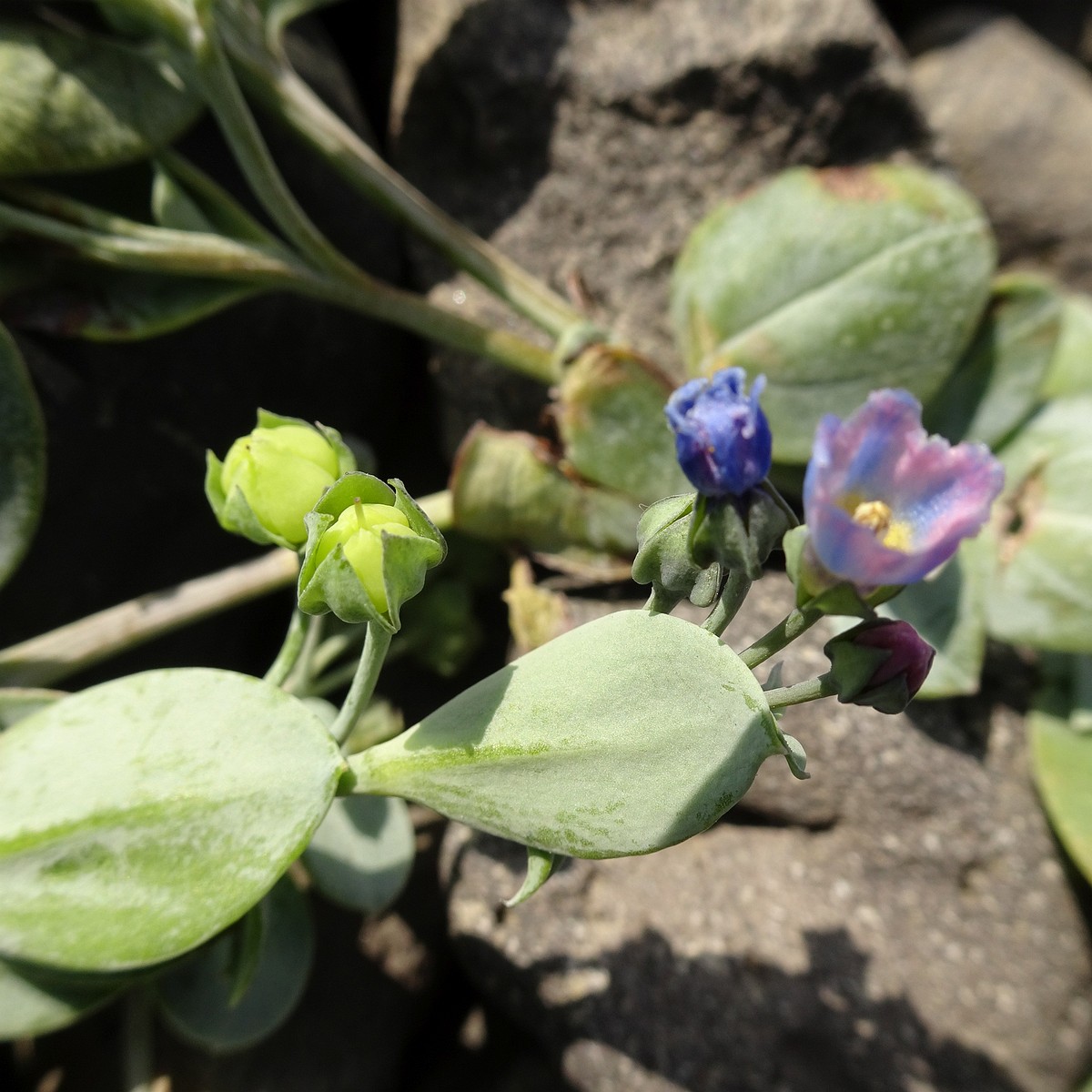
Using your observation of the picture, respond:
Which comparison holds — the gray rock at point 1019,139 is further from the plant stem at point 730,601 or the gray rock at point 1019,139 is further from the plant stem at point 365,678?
the plant stem at point 365,678

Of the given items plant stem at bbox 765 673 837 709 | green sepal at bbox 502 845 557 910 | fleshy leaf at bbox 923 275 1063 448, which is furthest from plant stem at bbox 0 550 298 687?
fleshy leaf at bbox 923 275 1063 448

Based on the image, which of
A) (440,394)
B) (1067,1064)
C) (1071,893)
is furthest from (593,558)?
(1067,1064)

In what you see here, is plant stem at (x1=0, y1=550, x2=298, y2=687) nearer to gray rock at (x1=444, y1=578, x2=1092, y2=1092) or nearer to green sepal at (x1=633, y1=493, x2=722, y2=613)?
gray rock at (x1=444, y1=578, x2=1092, y2=1092)

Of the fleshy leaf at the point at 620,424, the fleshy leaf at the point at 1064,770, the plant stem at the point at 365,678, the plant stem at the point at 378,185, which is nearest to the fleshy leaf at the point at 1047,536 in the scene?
the fleshy leaf at the point at 1064,770

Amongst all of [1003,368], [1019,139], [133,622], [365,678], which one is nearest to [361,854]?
[133,622]

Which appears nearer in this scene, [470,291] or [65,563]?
[65,563]

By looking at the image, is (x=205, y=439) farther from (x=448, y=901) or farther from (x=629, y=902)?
(x=629, y=902)
